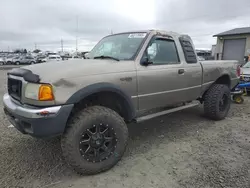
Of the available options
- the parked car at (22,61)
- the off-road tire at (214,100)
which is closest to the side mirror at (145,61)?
the off-road tire at (214,100)

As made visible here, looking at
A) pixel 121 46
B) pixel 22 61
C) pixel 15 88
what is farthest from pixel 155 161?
pixel 22 61

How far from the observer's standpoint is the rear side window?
165 inches

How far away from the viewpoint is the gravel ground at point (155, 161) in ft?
8.69

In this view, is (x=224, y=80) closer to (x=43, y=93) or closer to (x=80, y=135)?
(x=80, y=135)

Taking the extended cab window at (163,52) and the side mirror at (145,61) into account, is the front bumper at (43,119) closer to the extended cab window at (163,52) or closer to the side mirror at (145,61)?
the side mirror at (145,61)

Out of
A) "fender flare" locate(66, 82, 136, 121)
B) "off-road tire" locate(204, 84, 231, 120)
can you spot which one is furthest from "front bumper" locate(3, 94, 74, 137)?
"off-road tire" locate(204, 84, 231, 120)

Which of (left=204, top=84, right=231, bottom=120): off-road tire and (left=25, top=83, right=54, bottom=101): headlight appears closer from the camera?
(left=25, top=83, right=54, bottom=101): headlight

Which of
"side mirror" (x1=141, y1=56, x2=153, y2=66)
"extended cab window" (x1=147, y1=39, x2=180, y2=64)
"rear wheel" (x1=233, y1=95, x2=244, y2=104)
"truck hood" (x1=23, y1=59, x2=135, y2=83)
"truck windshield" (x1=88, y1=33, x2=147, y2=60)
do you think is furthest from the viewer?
"rear wheel" (x1=233, y1=95, x2=244, y2=104)

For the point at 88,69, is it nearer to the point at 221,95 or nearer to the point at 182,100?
the point at 182,100

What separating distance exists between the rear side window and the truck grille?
3.02 metres

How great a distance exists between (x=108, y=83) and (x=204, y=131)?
2.56 meters

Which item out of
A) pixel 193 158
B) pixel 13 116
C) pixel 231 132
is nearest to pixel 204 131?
pixel 231 132

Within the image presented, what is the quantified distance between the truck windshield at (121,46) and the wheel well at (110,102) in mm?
687

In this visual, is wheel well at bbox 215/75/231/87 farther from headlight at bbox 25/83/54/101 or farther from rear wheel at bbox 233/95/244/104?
headlight at bbox 25/83/54/101
